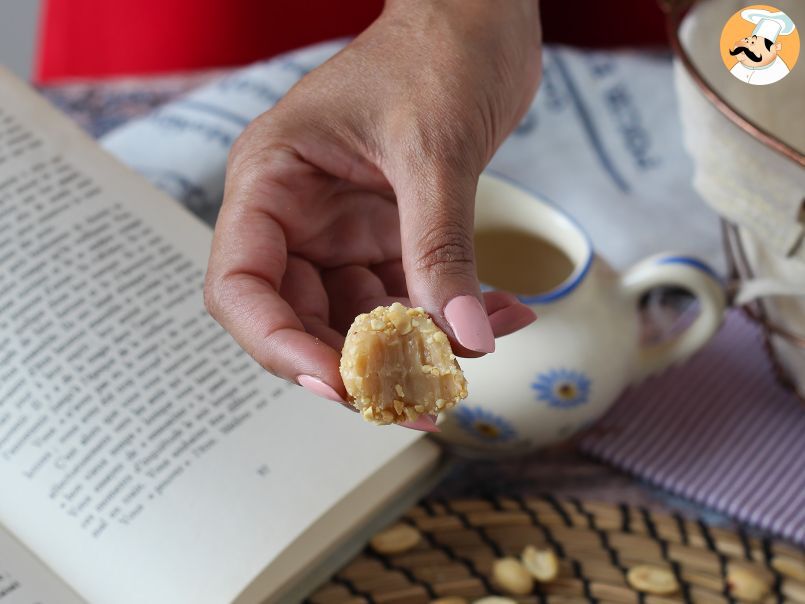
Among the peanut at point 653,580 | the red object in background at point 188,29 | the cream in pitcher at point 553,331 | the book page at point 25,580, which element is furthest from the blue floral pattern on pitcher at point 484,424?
the red object in background at point 188,29

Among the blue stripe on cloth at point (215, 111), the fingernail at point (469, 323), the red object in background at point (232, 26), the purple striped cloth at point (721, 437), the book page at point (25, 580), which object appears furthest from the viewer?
the red object in background at point (232, 26)

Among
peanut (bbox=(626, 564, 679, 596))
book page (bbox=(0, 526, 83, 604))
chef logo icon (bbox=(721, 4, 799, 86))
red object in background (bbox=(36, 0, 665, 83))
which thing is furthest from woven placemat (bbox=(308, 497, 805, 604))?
red object in background (bbox=(36, 0, 665, 83))

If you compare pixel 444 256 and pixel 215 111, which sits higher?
pixel 444 256

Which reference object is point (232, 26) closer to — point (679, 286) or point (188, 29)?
point (188, 29)

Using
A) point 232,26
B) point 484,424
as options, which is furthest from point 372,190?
point 232,26

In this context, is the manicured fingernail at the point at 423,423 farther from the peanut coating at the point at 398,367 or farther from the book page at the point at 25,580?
the book page at the point at 25,580

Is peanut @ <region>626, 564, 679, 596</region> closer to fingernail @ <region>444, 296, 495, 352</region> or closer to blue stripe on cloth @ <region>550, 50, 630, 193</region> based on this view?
fingernail @ <region>444, 296, 495, 352</region>

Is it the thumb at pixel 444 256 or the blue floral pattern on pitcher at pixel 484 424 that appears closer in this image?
the thumb at pixel 444 256
